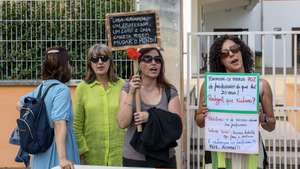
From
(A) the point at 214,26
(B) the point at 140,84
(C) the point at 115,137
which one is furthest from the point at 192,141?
(A) the point at 214,26

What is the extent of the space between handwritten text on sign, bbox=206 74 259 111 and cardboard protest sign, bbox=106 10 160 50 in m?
0.73

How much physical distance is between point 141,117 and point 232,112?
67 cm

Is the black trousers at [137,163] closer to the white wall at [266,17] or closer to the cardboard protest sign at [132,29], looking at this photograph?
the cardboard protest sign at [132,29]

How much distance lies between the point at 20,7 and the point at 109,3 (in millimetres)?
1374

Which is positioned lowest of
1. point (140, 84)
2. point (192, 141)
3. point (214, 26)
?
point (192, 141)

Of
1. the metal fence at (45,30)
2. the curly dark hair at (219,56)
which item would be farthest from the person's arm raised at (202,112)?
the metal fence at (45,30)

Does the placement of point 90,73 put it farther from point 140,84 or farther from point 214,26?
point 214,26

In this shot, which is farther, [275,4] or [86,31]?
[275,4]

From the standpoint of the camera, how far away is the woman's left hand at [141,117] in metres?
3.90

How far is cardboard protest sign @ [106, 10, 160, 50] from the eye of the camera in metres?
4.32

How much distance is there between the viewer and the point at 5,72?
7781 millimetres

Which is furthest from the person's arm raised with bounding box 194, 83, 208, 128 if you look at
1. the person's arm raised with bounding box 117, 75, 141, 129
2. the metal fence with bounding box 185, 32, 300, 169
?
the metal fence with bounding box 185, 32, 300, 169

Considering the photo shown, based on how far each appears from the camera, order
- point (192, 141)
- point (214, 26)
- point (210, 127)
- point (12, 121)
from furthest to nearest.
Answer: point (214, 26) < point (12, 121) < point (192, 141) < point (210, 127)

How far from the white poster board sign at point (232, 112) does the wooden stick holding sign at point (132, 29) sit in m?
0.75
